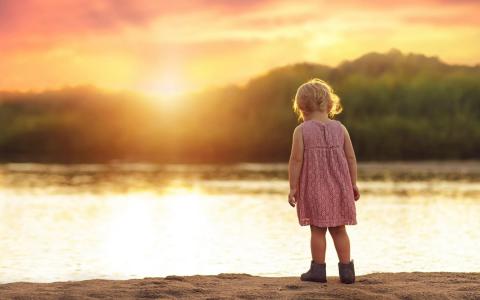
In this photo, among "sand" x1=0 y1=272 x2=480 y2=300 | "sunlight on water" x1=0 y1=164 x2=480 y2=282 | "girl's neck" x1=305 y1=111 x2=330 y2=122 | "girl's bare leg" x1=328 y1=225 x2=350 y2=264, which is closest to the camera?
"sand" x1=0 y1=272 x2=480 y2=300

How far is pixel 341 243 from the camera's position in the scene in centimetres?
817

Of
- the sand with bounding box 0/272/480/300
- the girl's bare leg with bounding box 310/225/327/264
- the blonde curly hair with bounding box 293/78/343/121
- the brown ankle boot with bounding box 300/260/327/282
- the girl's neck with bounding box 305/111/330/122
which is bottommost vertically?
the sand with bounding box 0/272/480/300

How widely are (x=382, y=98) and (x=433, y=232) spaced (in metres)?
55.4

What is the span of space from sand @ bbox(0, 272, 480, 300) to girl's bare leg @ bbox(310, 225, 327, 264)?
24 cm

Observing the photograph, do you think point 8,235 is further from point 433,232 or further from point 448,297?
point 448,297

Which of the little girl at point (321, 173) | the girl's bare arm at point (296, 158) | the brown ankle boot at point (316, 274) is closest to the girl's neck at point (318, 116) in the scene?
the little girl at point (321, 173)

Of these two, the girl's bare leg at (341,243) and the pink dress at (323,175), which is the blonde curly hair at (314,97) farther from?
the girl's bare leg at (341,243)

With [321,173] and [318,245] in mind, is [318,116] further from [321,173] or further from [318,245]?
[318,245]

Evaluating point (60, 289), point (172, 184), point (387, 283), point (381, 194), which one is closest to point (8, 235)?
point (60, 289)

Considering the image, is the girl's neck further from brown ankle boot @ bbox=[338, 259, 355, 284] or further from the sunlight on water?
the sunlight on water

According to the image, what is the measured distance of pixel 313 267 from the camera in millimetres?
8008

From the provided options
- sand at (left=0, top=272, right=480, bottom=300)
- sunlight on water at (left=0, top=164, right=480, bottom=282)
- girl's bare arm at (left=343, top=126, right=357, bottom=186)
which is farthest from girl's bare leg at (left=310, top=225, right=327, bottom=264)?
sunlight on water at (left=0, top=164, right=480, bottom=282)

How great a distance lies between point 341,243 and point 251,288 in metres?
1.07

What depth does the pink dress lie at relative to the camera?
26.9 feet
